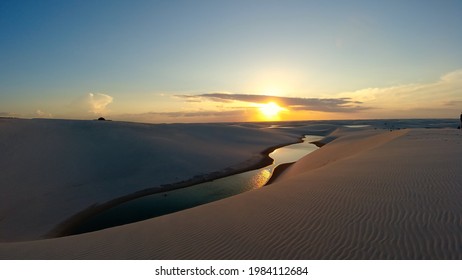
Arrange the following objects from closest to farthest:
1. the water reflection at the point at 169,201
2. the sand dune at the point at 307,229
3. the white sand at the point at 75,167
A: the sand dune at the point at 307,229 → the water reflection at the point at 169,201 → the white sand at the point at 75,167

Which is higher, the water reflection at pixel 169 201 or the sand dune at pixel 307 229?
the sand dune at pixel 307 229

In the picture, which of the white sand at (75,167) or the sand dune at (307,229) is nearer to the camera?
the sand dune at (307,229)

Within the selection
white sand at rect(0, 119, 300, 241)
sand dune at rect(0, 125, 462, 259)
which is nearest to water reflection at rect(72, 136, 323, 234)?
white sand at rect(0, 119, 300, 241)

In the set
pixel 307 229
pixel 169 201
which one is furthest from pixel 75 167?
pixel 307 229

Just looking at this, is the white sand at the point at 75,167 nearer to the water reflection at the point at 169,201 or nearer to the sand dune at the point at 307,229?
the water reflection at the point at 169,201

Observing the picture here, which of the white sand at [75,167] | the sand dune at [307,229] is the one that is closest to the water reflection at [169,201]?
the white sand at [75,167]

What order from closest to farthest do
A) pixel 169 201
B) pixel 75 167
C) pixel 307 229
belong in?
1. pixel 307 229
2. pixel 169 201
3. pixel 75 167

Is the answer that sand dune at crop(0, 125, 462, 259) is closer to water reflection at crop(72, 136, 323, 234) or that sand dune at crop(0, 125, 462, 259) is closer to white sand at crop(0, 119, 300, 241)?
water reflection at crop(72, 136, 323, 234)

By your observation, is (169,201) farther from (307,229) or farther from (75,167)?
(307,229)
